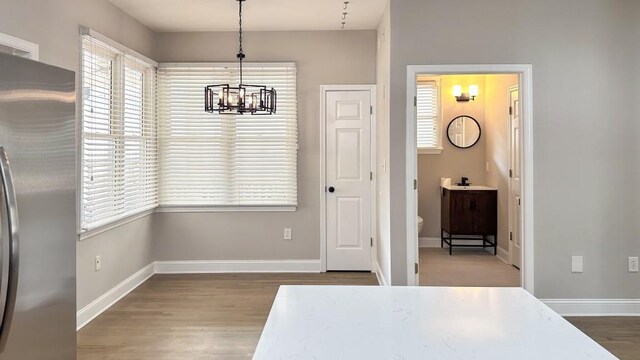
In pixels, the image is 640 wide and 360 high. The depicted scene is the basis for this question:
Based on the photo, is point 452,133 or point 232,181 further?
point 452,133

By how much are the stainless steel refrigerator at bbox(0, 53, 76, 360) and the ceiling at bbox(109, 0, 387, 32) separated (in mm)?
2324

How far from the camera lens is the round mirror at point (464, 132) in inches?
248

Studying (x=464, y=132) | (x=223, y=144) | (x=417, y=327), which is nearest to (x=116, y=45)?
(x=223, y=144)

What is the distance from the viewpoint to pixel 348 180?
507 centimetres

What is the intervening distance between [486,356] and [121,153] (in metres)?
3.94

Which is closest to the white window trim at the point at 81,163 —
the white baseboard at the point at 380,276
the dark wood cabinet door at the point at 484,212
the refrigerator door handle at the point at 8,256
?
the refrigerator door handle at the point at 8,256

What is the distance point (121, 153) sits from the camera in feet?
13.7

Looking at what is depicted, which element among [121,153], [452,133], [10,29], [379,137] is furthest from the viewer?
[452,133]

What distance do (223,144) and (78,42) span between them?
1.89 metres

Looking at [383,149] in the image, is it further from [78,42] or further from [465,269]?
[78,42]

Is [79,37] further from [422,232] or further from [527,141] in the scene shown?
[422,232]

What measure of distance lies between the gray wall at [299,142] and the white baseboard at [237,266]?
57mm

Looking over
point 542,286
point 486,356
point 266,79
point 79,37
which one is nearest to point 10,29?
point 79,37

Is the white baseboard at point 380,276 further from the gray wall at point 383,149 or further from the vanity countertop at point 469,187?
the vanity countertop at point 469,187
